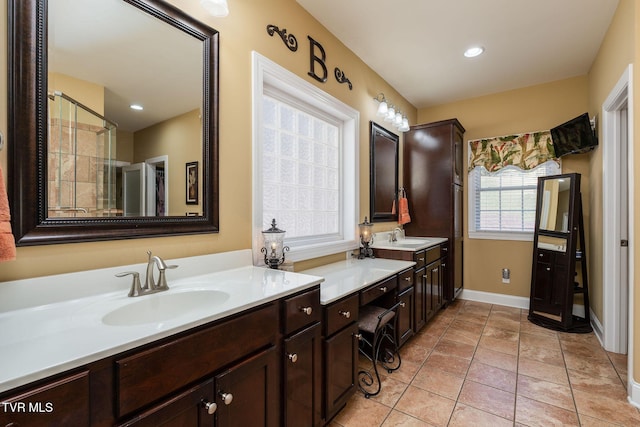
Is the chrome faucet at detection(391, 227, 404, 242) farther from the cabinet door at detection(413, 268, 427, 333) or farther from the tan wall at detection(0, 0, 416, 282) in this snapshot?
the tan wall at detection(0, 0, 416, 282)

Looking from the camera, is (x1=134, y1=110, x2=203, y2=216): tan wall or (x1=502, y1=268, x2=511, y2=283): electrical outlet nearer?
(x1=134, y1=110, x2=203, y2=216): tan wall

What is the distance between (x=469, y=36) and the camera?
2.68 meters

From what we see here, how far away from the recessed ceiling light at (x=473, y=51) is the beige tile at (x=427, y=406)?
9.93 feet

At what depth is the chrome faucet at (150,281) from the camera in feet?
4.08

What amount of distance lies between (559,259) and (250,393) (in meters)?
3.47

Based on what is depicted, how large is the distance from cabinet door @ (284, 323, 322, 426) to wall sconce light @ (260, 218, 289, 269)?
20.7 inches

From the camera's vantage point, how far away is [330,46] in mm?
2615

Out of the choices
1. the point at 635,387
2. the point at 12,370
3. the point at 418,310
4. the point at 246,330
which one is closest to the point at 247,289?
the point at 246,330

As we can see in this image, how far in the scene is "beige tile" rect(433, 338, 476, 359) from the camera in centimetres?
257

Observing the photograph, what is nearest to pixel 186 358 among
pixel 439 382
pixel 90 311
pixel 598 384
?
pixel 90 311

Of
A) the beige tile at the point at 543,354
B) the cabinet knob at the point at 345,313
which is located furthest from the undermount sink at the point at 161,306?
the beige tile at the point at 543,354

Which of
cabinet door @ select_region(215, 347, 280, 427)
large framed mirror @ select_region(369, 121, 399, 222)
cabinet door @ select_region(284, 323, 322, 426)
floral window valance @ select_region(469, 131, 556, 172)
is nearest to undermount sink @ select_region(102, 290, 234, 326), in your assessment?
cabinet door @ select_region(215, 347, 280, 427)

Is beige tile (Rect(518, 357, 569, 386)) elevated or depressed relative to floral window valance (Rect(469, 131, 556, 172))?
depressed

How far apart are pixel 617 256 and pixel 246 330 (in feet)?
10.3
